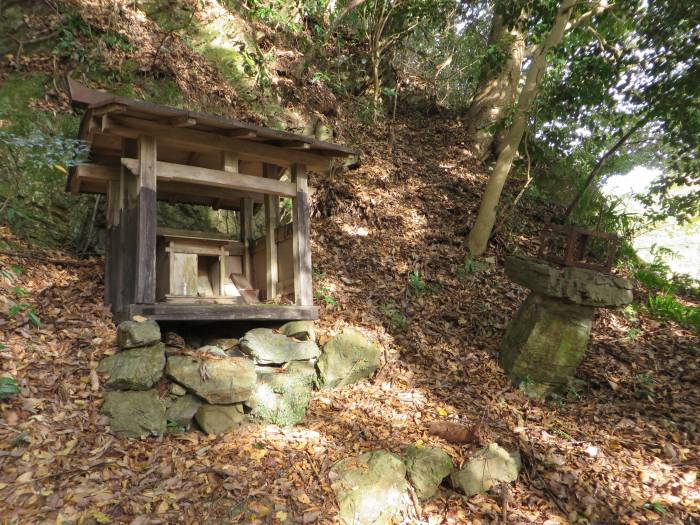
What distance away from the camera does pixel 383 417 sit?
203 inches

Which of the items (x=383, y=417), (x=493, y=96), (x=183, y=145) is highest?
(x=493, y=96)

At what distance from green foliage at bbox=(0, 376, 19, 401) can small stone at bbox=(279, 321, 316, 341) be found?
2818mm

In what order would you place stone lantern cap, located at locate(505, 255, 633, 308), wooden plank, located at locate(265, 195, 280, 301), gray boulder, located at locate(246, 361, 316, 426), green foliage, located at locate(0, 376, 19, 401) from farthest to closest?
1. wooden plank, located at locate(265, 195, 280, 301)
2. stone lantern cap, located at locate(505, 255, 633, 308)
3. gray boulder, located at locate(246, 361, 316, 426)
4. green foliage, located at locate(0, 376, 19, 401)

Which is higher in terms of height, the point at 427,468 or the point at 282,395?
the point at 282,395

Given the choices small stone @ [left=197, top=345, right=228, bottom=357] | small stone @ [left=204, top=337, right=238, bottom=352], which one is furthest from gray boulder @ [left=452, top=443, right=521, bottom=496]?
small stone @ [left=204, top=337, right=238, bottom=352]

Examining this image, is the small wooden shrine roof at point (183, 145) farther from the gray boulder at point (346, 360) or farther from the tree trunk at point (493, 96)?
the tree trunk at point (493, 96)

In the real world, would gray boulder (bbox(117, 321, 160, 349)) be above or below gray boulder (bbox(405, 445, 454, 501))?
above

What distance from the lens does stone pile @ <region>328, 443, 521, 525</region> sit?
3863 mm

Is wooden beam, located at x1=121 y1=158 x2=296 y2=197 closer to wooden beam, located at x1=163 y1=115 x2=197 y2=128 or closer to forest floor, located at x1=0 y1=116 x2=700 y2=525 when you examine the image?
wooden beam, located at x1=163 y1=115 x2=197 y2=128

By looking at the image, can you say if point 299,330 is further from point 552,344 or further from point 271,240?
point 552,344

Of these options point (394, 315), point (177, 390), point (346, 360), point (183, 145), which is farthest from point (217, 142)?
point (394, 315)

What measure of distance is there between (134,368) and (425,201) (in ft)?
24.3

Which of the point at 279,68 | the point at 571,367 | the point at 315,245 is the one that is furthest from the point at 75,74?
the point at 571,367

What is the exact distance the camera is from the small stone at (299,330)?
5723mm
